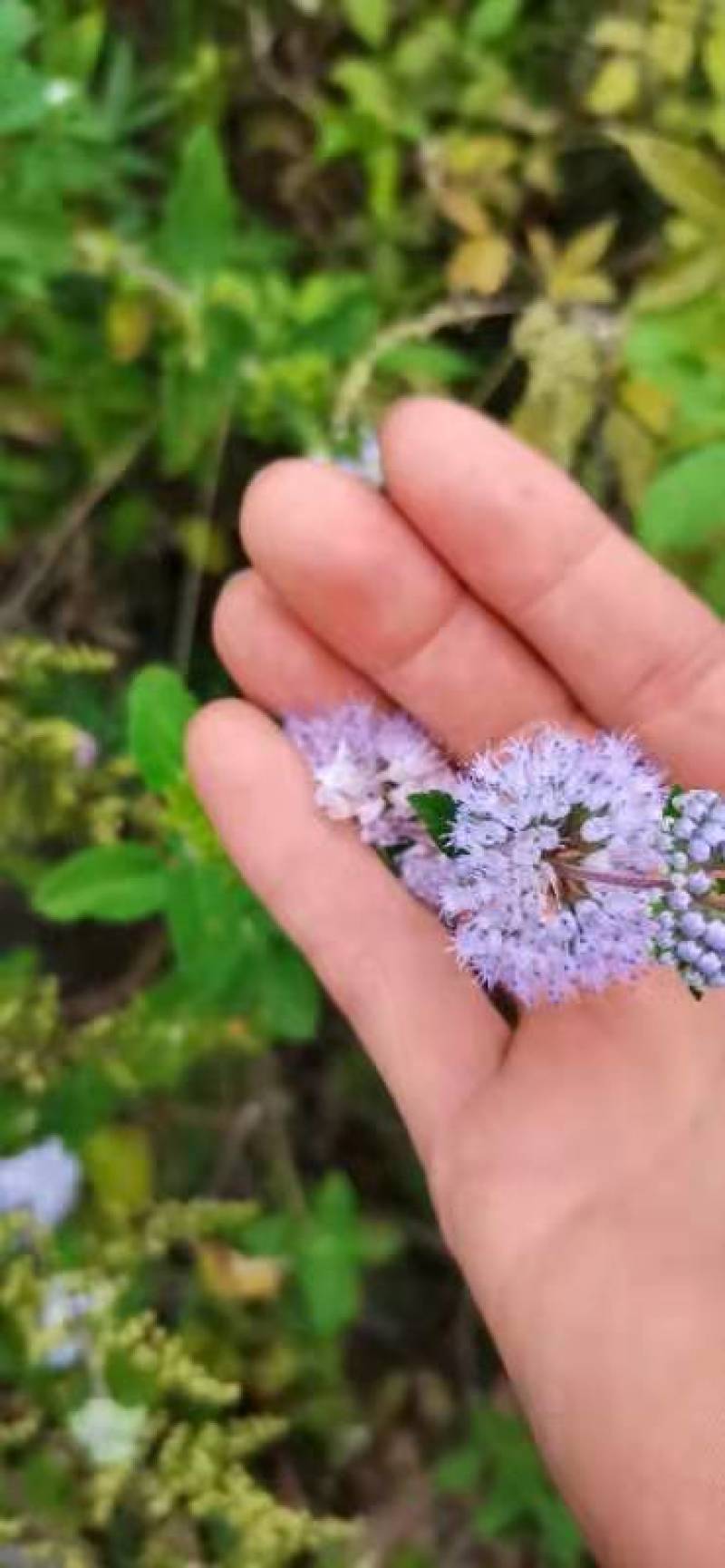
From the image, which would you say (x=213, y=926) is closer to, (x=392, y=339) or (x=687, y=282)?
(x=392, y=339)

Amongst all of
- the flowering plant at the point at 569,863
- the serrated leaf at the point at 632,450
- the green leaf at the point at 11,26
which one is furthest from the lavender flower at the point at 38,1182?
the green leaf at the point at 11,26

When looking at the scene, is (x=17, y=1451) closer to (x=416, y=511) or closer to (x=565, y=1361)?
(x=565, y=1361)

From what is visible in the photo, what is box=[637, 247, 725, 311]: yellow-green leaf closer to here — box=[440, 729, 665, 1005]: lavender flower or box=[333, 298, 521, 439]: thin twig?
box=[333, 298, 521, 439]: thin twig

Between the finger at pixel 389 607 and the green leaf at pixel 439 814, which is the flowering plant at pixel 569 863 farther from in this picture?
the finger at pixel 389 607

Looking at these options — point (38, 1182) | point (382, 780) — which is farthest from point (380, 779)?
point (38, 1182)

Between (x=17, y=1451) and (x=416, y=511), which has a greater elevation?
(x=416, y=511)

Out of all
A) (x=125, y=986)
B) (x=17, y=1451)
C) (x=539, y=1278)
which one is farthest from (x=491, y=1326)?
(x=125, y=986)

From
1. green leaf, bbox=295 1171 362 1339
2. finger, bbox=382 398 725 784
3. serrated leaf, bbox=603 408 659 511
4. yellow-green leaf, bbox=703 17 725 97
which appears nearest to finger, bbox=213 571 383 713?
finger, bbox=382 398 725 784
